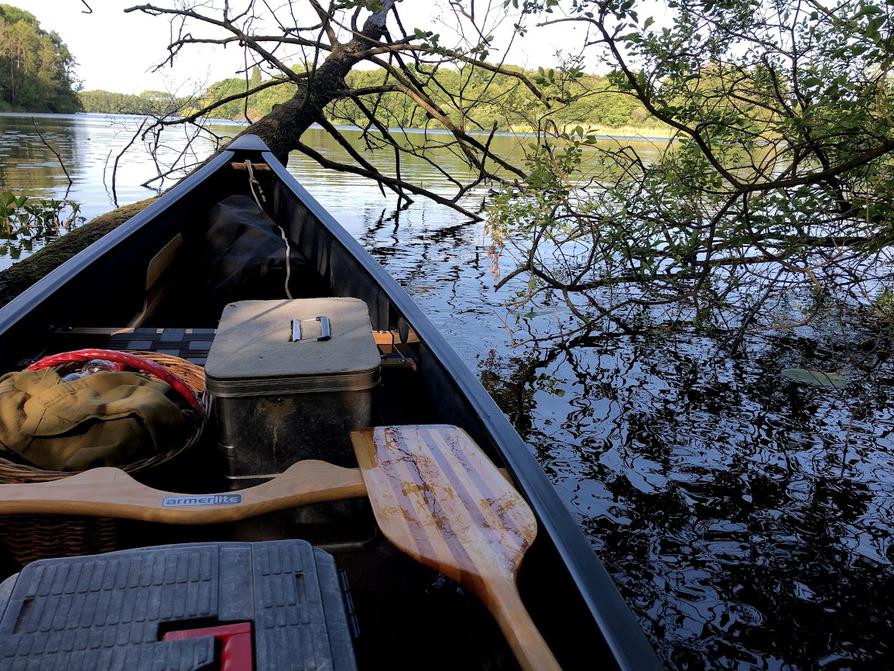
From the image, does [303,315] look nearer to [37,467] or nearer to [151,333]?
[37,467]

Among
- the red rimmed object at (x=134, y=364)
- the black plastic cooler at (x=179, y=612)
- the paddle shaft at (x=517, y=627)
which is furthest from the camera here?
the red rimmed object at (x=134, y=364)

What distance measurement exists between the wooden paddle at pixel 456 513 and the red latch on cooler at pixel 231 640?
0.39 meters

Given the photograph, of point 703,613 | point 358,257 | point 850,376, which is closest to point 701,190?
point 850,376

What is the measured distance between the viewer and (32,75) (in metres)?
34.1

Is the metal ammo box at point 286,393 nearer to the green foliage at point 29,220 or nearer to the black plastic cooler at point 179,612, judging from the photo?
the black plastic cooler at point 179,612

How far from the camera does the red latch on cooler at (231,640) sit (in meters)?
0.85

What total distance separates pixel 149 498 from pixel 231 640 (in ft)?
1.83

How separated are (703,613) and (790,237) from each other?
93.1 inches

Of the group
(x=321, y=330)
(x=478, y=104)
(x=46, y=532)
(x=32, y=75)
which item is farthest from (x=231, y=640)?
(x=32, y=75)

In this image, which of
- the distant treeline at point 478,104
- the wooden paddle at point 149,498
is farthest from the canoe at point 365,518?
the distant treeline at point 478,104

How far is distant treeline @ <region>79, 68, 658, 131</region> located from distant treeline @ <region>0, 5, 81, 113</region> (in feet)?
80.6

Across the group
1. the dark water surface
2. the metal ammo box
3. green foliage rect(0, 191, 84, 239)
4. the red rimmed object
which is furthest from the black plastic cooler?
green foliage rect(0, 191, 84, 239)

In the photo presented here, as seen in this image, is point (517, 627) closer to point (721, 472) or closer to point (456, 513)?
point (456, 513)

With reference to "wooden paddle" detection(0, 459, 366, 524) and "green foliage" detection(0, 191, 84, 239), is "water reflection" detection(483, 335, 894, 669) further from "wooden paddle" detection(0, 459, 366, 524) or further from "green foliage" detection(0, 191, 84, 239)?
"green foliage" detection(0, 191, 84, 239)
